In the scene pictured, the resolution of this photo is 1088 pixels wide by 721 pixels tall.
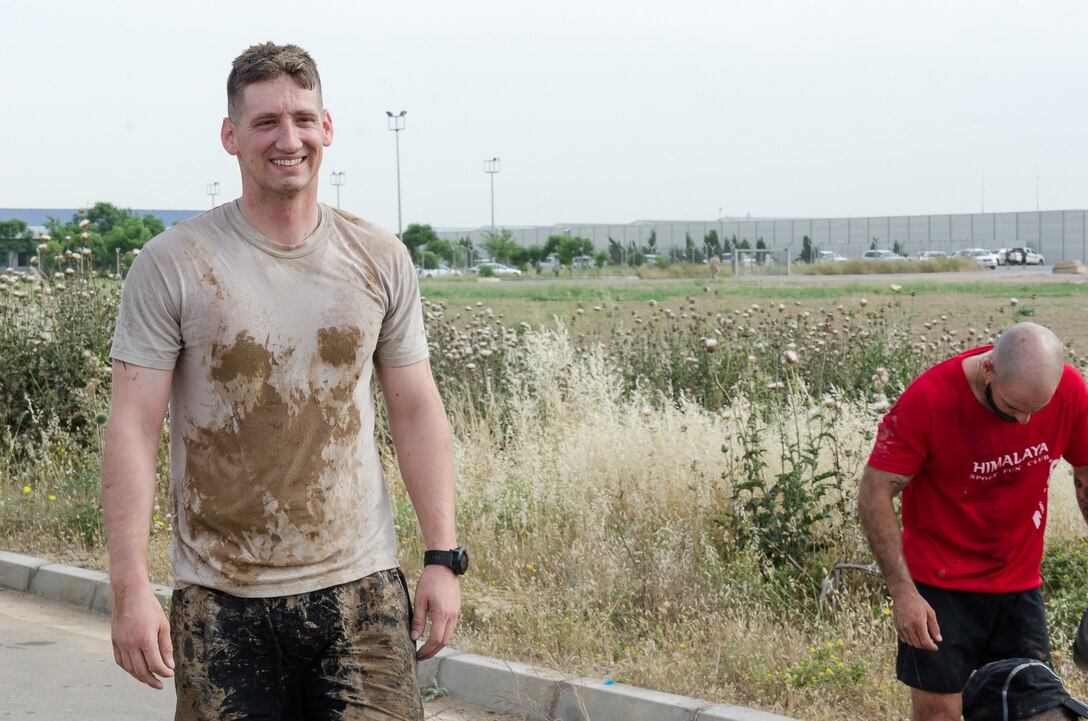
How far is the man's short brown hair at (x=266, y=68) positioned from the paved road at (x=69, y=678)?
3491 millimetres

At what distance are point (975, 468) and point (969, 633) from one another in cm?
58

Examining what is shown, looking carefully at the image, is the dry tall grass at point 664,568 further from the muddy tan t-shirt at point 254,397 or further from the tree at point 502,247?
the tree at point 502,247

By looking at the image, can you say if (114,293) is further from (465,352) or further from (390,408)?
(390,408)

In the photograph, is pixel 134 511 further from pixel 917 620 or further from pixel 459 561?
pixel 917 620

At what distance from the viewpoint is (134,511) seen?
9.51 feet

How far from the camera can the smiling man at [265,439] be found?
296 cm

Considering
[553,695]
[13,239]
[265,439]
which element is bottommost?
[553,695]

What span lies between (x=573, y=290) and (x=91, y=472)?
3150cm

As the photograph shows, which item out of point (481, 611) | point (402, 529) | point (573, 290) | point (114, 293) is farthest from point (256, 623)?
point (573, 290)

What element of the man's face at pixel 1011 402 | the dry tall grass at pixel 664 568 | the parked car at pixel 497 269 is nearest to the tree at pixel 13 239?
the parked car at pixel 497 269

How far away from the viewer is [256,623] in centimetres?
301

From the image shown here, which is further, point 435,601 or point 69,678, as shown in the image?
point 69,678

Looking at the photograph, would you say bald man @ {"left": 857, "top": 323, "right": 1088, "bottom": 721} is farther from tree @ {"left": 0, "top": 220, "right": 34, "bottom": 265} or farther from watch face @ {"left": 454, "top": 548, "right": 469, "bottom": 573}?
tree @ {"left": 0, "top": 220, "right": 34, "bottom": 265}

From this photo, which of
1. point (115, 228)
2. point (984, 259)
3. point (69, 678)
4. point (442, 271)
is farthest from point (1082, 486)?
point (442, 271)
